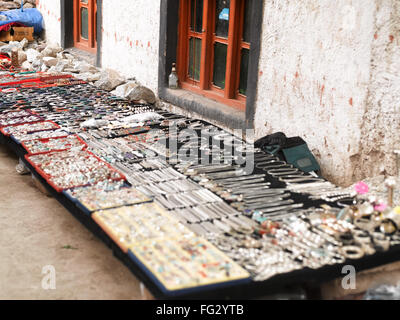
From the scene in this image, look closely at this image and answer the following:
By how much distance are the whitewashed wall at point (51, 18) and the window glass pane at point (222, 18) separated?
560 centimetres

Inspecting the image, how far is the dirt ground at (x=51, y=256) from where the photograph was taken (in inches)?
183

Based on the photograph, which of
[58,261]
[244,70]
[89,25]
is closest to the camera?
[58,261]

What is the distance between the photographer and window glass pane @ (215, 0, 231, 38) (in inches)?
289

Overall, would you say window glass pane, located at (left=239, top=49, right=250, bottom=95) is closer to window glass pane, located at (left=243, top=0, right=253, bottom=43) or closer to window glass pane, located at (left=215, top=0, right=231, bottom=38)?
window glass pane, located at (left=243, top=0, right=253, bottom=43)

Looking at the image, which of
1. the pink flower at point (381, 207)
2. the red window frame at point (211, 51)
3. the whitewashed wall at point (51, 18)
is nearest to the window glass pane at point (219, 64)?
Answer: the red window frame at point (211, 51)

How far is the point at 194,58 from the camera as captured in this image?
26.7ft

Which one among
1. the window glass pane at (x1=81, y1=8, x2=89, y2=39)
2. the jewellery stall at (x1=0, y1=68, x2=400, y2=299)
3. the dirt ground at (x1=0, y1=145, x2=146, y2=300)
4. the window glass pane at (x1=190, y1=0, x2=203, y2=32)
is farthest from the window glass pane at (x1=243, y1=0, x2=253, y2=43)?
the window glass pane at (x1=81, y1=8, x2=89, y2=39)

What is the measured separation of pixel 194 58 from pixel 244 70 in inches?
43.9

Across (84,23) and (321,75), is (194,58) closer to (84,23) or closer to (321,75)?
(321,75)

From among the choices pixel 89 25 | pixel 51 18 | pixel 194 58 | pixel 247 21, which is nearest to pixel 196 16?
pixel 194 58

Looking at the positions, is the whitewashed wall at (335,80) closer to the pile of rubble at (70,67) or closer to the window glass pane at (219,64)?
the window glass pane at (219,64)

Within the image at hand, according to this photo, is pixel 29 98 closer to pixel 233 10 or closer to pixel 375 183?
pixel 233 10

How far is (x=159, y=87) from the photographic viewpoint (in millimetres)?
8570

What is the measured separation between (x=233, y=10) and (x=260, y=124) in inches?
55.6
